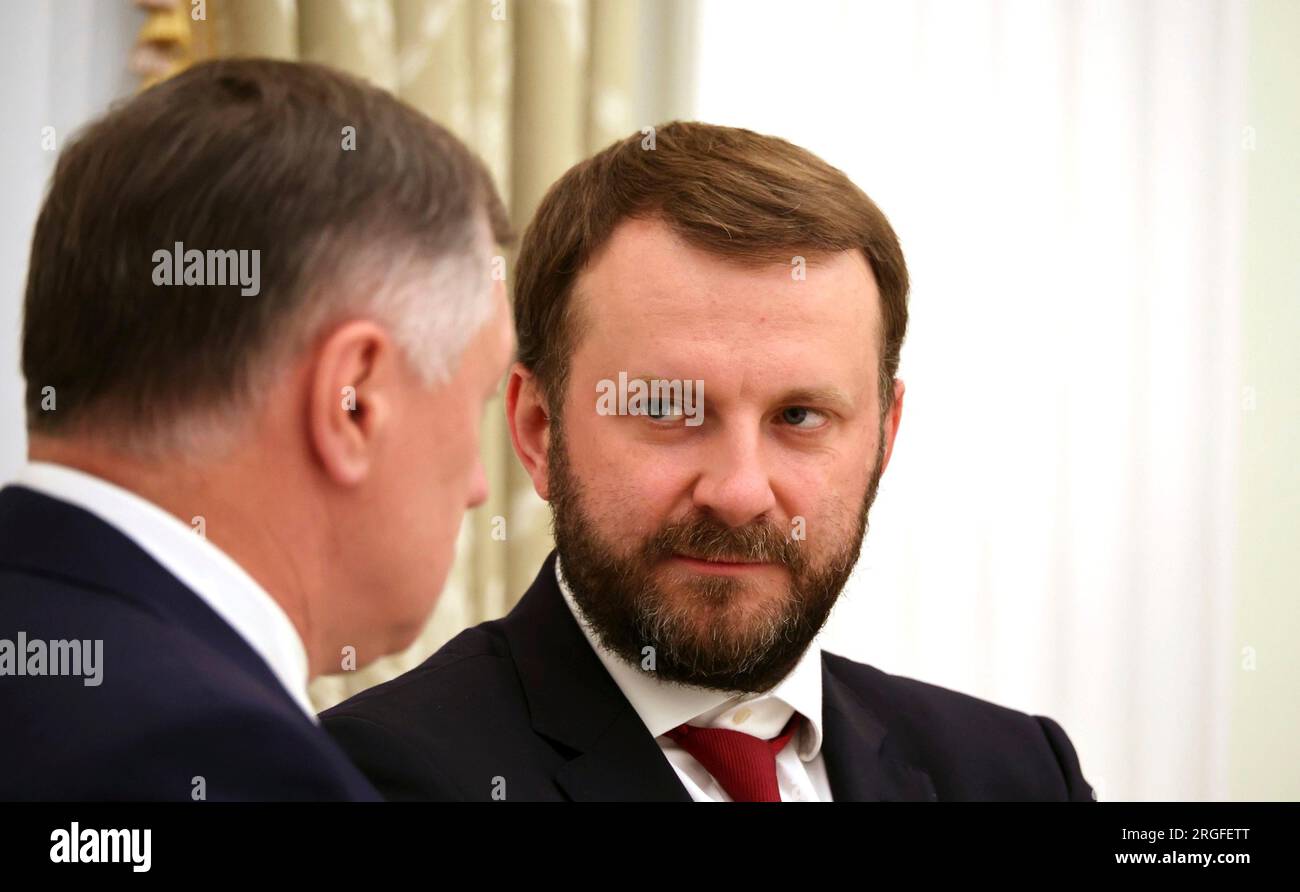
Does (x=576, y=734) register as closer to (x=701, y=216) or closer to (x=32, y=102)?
(x=701, y=216)

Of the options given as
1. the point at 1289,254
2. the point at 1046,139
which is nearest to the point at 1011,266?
the point at 1046,139

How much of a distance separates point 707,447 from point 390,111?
0.44 m

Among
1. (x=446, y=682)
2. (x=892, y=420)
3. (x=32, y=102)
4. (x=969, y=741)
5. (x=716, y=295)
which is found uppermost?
(x=32, y=102)

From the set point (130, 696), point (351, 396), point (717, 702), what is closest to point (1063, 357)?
point (717, 702)

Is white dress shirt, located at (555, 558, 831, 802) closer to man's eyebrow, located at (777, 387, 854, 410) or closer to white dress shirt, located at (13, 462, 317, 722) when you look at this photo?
man's eyebrow, located at (777, 387, 854, 410)

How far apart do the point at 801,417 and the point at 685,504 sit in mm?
137

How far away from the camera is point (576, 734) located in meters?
1.21

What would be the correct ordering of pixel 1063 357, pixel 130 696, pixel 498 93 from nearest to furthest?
pixel 130 696
pixel 498 93
pixel 1063 357

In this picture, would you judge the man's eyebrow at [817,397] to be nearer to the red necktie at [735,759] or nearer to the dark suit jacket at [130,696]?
the red necktie at [735,759]

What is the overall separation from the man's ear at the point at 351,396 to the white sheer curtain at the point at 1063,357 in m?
1.80

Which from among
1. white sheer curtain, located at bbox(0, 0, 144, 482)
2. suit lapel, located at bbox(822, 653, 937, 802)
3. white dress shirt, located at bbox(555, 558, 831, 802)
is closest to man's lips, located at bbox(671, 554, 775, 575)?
white dress shirt, located at bbox(555, 558, 831, 802)

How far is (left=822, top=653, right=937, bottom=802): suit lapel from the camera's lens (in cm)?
128

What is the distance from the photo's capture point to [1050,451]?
8.73 ft
